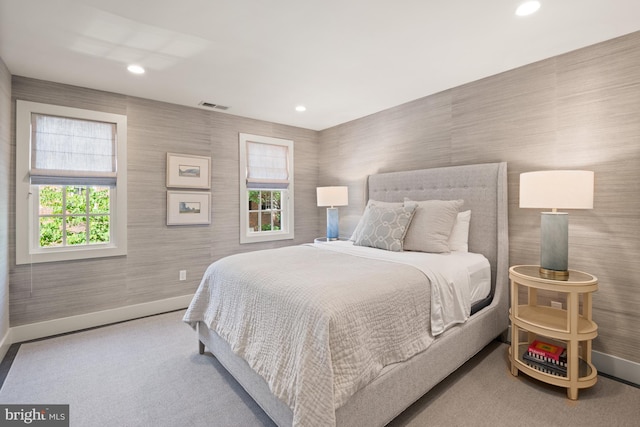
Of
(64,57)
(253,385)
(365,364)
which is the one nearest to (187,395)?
(253,385)

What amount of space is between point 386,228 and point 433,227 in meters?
0.42

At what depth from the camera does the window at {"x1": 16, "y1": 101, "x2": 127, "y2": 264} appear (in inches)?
106

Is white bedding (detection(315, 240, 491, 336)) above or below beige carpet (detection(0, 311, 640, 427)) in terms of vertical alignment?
above

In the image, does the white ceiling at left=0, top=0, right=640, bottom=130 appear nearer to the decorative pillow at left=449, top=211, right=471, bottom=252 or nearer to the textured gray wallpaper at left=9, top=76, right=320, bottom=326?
the textured gray wallpaper at left=9, top=76, right=320, bottom=326

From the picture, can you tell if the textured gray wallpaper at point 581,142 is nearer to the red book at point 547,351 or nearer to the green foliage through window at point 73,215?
the red book at point 547,351

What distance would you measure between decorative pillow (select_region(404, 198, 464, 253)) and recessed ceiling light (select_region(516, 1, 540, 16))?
1487 millimetres

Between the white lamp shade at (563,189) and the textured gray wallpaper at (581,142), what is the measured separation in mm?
390

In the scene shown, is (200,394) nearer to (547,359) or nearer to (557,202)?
(547,359)

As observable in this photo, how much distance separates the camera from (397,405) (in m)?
1.55

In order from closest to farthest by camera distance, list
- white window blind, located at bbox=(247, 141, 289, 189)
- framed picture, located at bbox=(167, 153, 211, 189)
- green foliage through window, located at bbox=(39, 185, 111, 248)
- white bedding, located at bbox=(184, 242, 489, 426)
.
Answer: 1. white bedding, located at bbox=(184, 242, 489, 426)
2. green foliage through window, located at bbox=(39, 185, 111, 248)
3. framed picture, located at bbox=(167, 153, 211, 189)
4. white window blind, located at bbox=(247, 141, 289, 189)

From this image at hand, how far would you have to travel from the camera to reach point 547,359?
198 centimetres

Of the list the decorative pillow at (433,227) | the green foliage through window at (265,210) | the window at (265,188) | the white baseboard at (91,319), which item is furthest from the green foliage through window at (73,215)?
the decorative pillow at (433,227)

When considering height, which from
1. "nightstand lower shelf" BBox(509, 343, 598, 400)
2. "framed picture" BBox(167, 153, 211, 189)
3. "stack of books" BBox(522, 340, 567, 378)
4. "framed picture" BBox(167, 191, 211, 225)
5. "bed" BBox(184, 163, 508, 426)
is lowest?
"nightstand lower shelf" BBox(509, 343, 598, 400)

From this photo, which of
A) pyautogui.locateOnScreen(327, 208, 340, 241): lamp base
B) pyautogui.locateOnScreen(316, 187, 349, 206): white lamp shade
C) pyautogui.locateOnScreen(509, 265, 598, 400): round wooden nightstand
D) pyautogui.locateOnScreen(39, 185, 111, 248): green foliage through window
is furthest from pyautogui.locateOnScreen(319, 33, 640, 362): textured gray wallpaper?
pyautogui.locateOnScreen(39, 185, 111, 248): green foliage through window
